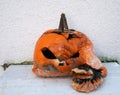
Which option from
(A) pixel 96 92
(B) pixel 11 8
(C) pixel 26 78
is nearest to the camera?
(A) pixel 96 92

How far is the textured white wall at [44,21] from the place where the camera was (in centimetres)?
153

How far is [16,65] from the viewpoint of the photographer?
61.8 inches

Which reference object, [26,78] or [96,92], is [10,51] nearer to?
[26,78]

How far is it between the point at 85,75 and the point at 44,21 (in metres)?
0.59

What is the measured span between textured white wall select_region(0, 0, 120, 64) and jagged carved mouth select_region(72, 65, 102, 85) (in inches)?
19.6

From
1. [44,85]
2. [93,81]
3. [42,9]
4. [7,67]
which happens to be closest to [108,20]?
[42,9]

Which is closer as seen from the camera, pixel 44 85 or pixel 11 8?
pixel 44 85

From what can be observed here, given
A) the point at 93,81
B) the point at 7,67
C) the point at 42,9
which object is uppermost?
the point at 42,9

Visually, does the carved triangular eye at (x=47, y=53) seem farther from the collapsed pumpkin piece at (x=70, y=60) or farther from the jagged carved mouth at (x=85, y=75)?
the jagged carved mouth at (x=85, y=75)

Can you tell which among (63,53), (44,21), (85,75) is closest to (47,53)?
(63,53)

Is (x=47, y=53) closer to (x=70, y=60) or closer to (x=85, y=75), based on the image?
(x=70, y=60)

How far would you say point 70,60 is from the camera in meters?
1.20

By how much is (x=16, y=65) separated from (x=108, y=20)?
2.53ft

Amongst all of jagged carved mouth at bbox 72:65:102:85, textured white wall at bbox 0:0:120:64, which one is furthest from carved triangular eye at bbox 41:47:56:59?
textured white wall at bbox 0:0:120:64
